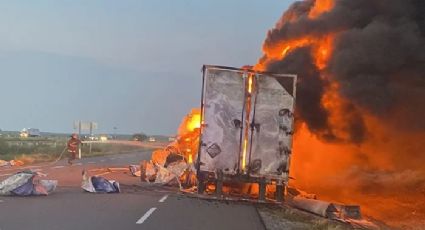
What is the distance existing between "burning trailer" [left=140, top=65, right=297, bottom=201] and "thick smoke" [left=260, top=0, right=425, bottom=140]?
3155 mm

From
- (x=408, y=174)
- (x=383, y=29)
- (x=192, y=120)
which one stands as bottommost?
(x=408, y=174)

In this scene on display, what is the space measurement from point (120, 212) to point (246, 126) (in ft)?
15.6

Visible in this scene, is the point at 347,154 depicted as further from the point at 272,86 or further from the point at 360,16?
the point at 272,86

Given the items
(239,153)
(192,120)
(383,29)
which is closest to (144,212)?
(239,153)

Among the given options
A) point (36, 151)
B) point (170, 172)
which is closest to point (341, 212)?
point (170, 172)

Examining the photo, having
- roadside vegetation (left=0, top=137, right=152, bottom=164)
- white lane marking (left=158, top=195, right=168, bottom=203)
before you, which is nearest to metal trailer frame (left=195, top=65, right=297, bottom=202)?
white lane marking (left=158, top=195, right=168, bottom=203)

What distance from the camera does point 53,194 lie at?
14938 mm

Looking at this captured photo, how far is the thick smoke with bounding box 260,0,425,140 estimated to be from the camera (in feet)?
56.4

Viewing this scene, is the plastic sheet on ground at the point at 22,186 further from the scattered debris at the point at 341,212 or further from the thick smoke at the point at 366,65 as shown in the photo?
the thick smoke at the point at 366,65

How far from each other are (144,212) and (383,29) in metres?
10.2

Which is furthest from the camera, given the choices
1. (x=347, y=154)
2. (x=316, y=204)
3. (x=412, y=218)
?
(x=347, y=154)

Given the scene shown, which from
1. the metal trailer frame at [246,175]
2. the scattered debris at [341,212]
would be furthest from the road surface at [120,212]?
the scattered debris at [341,212]

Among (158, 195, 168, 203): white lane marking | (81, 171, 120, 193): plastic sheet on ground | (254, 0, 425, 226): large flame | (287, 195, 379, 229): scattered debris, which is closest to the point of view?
(287, 195, 379, 229): scattered debris

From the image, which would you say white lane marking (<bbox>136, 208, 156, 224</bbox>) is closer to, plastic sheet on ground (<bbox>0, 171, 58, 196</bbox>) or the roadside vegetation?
plastic sheet on ground (<bbox>0, 171, 58, 196</bbox>)
